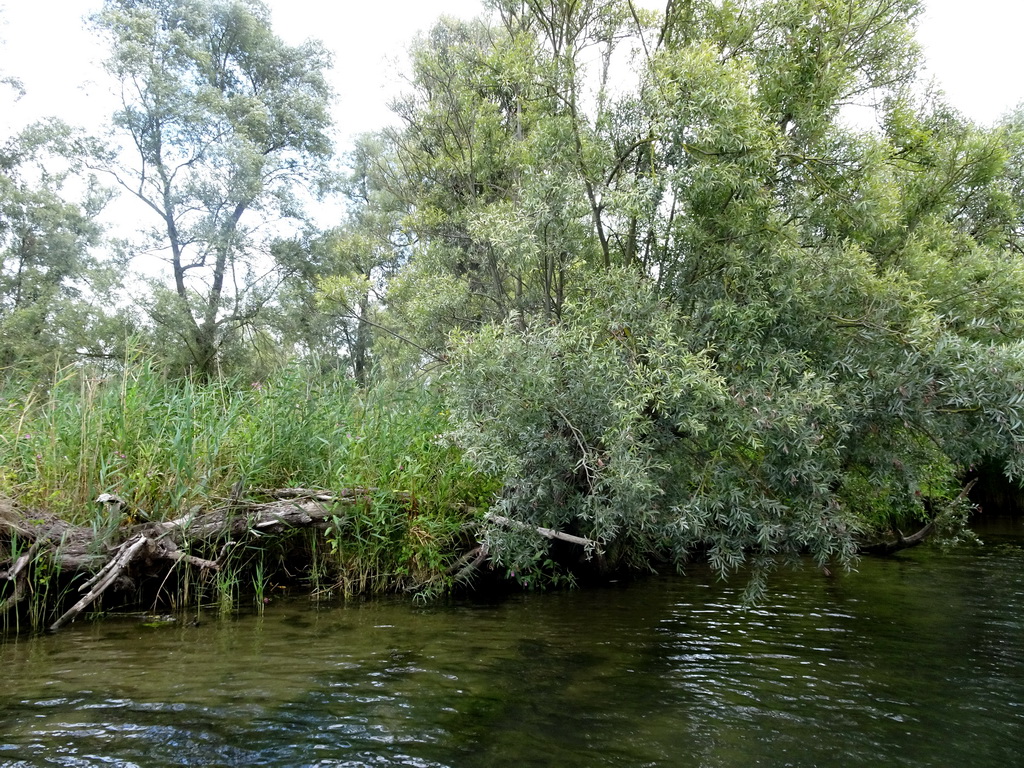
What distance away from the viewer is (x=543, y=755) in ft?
15.3

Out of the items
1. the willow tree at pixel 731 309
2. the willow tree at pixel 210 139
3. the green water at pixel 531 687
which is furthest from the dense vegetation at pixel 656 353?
the willow tree at pixel 210 139

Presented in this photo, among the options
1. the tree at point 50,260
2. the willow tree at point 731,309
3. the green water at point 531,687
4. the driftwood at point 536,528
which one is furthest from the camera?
the tree at point 50,260

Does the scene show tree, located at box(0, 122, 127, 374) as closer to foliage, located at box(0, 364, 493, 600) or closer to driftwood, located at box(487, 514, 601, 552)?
foliage, located at box(0, 364, 493, 600)

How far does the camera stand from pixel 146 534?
24.6 feet

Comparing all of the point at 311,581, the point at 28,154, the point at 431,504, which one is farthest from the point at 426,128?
the point at 28,154

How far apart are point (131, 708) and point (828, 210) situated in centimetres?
906

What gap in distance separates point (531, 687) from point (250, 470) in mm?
4376

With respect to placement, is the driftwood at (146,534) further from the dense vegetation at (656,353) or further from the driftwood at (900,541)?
the driftwood at (900,541)

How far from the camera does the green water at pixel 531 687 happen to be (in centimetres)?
468

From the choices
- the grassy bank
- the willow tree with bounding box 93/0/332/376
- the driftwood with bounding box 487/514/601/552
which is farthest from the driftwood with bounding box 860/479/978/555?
the willow tree with bounding box 93/0/332/376

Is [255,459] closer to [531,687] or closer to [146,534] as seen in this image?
[146,534]

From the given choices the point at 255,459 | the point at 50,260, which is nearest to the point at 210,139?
the point at 50,260

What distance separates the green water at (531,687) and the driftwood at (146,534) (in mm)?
616

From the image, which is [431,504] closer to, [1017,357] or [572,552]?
[572,552]
